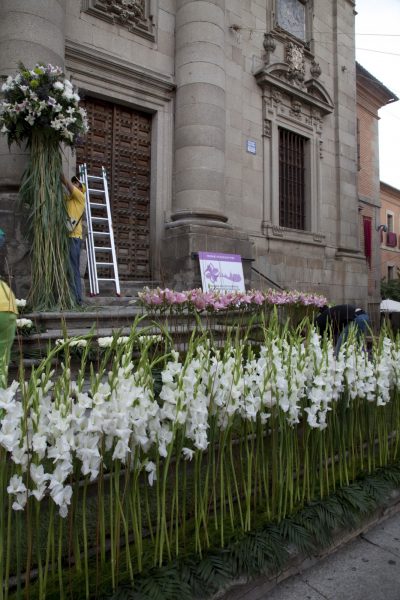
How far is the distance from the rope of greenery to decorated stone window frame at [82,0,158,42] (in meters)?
9.36

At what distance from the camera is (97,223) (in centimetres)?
873

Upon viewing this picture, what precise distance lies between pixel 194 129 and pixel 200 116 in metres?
0.30

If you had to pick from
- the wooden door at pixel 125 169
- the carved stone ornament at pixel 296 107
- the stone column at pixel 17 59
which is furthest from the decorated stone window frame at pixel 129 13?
the carved stone ornament at pixel 296 107

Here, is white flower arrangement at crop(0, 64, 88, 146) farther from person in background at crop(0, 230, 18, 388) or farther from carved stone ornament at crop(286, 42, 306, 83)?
carved stone ornament at crop(286, 42, 306, 83)

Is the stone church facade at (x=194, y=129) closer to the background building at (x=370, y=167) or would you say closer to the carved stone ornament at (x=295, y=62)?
the carved stone ornament at (x=295, y=62)

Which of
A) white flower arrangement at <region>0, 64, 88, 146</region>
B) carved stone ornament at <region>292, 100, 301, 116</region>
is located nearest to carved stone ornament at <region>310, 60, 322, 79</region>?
carved stone ornament at <region>292, 100, 301, 116</region>

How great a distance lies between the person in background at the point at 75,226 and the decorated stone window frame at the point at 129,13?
14.0 feet

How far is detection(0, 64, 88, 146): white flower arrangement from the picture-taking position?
600 centimetres

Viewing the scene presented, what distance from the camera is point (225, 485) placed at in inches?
101

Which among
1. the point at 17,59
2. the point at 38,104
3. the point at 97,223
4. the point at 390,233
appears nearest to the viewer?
the point at 38,104

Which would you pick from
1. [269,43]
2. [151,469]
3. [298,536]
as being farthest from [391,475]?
[269,43]

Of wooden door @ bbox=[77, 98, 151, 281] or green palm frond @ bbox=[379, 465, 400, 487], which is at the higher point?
wooden door @ bbox=[77, 98, 151, 281]

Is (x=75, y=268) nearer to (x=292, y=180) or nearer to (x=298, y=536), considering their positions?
(x=298, y=536)

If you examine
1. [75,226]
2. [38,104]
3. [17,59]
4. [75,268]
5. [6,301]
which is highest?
[17,59]
